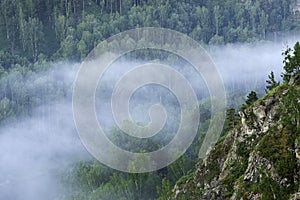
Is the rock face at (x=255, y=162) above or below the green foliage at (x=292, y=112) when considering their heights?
below

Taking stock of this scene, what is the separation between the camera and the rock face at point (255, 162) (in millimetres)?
45312

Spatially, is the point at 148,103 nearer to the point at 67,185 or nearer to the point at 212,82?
the point at 212,82

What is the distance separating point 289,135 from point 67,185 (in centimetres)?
9191

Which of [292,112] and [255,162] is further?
[255,162]

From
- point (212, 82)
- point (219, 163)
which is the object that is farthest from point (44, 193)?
point (219, 163)

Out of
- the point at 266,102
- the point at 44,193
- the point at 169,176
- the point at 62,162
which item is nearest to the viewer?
the point at 266,102

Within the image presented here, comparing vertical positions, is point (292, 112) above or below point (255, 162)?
above

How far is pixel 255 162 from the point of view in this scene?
50.8 meters

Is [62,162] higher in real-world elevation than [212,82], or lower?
lower

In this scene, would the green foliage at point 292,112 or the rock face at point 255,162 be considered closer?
the rock face at point 255,162

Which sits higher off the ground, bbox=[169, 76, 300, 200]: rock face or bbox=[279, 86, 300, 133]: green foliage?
bbox=[279, 86, 300, 133]: green foliage

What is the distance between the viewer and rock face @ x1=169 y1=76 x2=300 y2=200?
149ft

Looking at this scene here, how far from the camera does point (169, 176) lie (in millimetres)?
119250

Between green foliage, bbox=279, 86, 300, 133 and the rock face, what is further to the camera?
green foliage, bbox=279, 86, 300, 133
